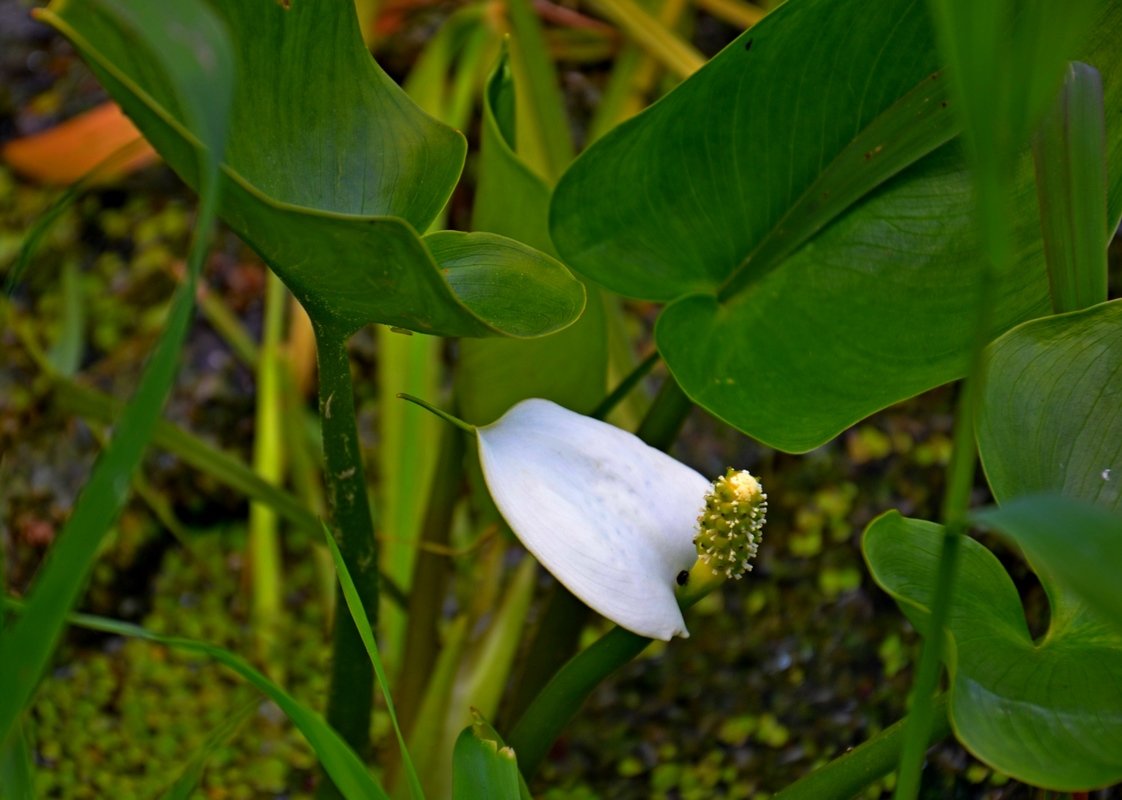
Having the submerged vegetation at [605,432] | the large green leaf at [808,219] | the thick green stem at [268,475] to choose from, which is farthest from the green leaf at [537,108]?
the large green leaf at [808,219]

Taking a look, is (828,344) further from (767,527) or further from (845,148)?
(767,527)

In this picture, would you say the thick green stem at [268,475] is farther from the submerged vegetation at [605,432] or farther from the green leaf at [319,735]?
the green leaf at [319,735]

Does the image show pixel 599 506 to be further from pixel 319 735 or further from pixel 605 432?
pixel 319 735

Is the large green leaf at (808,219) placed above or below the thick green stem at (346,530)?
above

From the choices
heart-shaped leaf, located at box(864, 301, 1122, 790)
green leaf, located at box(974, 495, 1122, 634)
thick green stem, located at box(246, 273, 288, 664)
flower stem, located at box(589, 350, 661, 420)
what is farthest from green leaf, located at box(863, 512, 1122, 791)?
thick green stem, located at box(246, 273, 288, 664)

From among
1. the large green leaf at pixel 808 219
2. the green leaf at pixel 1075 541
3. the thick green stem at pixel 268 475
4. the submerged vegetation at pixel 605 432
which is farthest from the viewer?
the thick green stem at pixel 268 475

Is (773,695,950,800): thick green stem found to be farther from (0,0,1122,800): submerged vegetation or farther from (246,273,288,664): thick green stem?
(246,273,288,664): thick green stem
